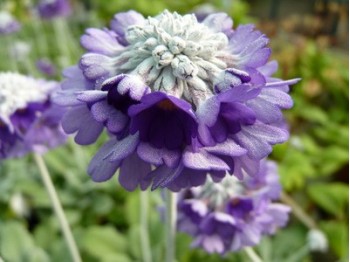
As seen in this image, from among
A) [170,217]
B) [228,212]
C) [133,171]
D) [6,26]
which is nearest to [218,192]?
[228,212]

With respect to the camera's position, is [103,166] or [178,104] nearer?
[178,104]

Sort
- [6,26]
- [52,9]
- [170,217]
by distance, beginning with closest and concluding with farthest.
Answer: [170,217], [6,26], [52,9]

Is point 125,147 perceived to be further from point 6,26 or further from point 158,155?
point 6,26

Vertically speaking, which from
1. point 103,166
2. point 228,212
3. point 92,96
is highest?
point 92,96

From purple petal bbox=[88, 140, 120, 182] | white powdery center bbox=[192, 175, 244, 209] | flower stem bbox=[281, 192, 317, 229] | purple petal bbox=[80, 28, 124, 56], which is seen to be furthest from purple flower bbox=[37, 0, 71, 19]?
purple petal bbox=[88, 140, 120, 182]

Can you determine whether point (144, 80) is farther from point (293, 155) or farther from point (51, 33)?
point (51, 33)
